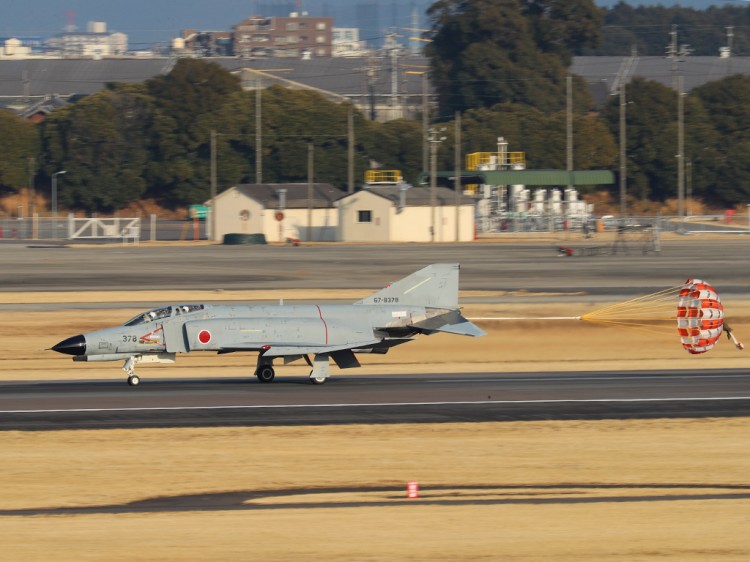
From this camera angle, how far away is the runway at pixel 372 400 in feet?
96.8

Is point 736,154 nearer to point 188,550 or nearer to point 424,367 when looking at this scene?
point 424,367

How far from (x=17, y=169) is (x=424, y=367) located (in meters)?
107

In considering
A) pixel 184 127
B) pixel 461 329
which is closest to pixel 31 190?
pixel 184 127

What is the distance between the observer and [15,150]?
13725 centimetres

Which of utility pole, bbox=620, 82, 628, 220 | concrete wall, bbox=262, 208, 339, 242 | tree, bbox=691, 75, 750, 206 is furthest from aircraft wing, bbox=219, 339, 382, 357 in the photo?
tree, bbox=691, 75, 750, 206

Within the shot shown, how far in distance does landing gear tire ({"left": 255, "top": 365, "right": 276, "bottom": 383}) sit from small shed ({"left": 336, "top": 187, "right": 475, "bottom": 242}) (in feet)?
221

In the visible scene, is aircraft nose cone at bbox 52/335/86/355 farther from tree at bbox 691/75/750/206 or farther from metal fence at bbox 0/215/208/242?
tree at bbox 691/75/750/206

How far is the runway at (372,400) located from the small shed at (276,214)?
2666 inches

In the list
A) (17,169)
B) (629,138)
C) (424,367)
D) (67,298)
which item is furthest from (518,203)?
(424,367)

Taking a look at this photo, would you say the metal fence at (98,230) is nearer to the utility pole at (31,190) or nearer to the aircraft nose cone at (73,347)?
the utility pole at (31,190)

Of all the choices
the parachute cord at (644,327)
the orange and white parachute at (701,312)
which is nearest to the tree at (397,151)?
the parachute cord at (644,327)

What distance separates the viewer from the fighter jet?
33094 millimetres

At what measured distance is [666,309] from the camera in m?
55.2

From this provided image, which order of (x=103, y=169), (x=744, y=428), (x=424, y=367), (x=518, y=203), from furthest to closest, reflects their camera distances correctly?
(x=103, y=169) < (x=518, y=203) < (x=424, y=367) < (x=744, y=428)
